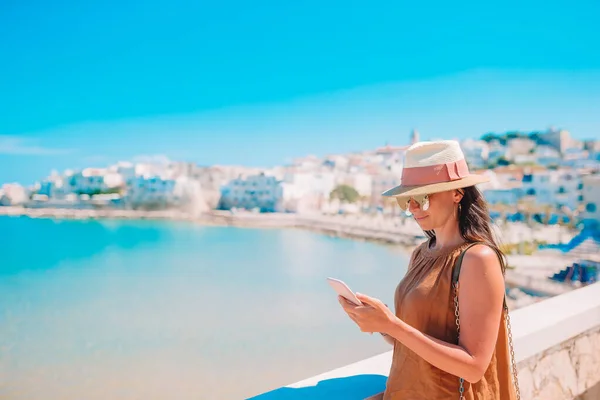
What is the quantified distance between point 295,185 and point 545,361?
41361mm

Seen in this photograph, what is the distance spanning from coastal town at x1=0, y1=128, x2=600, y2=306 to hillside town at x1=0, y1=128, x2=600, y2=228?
0.30ft

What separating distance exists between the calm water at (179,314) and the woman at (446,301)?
7.87 meters

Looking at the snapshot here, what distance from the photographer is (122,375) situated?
9.97m

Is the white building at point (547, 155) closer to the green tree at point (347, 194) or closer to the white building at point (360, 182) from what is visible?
the white building at point (360, 182)

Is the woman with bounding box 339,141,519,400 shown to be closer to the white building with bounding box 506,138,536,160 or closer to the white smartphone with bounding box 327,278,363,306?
the white smartphone with bounding box 327,278,363,306

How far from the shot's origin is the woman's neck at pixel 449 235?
0.83 meters

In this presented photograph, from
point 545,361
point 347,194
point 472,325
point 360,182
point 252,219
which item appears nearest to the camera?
point 472,325

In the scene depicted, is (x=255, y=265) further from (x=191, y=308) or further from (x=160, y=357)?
(x=160, y=357)

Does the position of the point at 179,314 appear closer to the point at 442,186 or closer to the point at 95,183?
the point at 442,186

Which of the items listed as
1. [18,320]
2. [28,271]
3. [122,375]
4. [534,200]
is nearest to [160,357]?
[122,375]

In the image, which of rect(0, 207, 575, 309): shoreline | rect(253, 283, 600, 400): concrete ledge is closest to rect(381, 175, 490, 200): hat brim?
rect(253, 283, 600, 400): concrete ledge

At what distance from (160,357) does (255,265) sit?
12.5 metres

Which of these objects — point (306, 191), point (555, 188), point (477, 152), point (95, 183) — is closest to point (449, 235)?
point (555, 188)

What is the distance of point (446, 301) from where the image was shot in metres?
0.77
